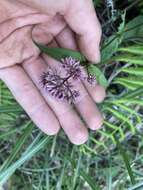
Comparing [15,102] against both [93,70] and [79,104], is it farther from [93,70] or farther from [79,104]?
[93,70]

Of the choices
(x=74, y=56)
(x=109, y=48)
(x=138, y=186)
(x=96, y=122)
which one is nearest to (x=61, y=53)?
(x=74, y=56)

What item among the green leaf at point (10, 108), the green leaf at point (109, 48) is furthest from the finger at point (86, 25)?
the green leaf at point (10, 108)

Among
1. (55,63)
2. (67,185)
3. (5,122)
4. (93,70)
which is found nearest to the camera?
(93,70)

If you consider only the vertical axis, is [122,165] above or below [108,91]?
→ below

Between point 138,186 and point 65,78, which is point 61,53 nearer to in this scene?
point 65,78

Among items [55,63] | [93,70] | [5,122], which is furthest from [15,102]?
[93,70]

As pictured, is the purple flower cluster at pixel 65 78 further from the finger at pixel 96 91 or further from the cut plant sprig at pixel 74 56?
the finger at pixel 96 91

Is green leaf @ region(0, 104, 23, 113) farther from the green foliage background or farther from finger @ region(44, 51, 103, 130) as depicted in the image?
finger @ region(44, 51, 103, 130)
